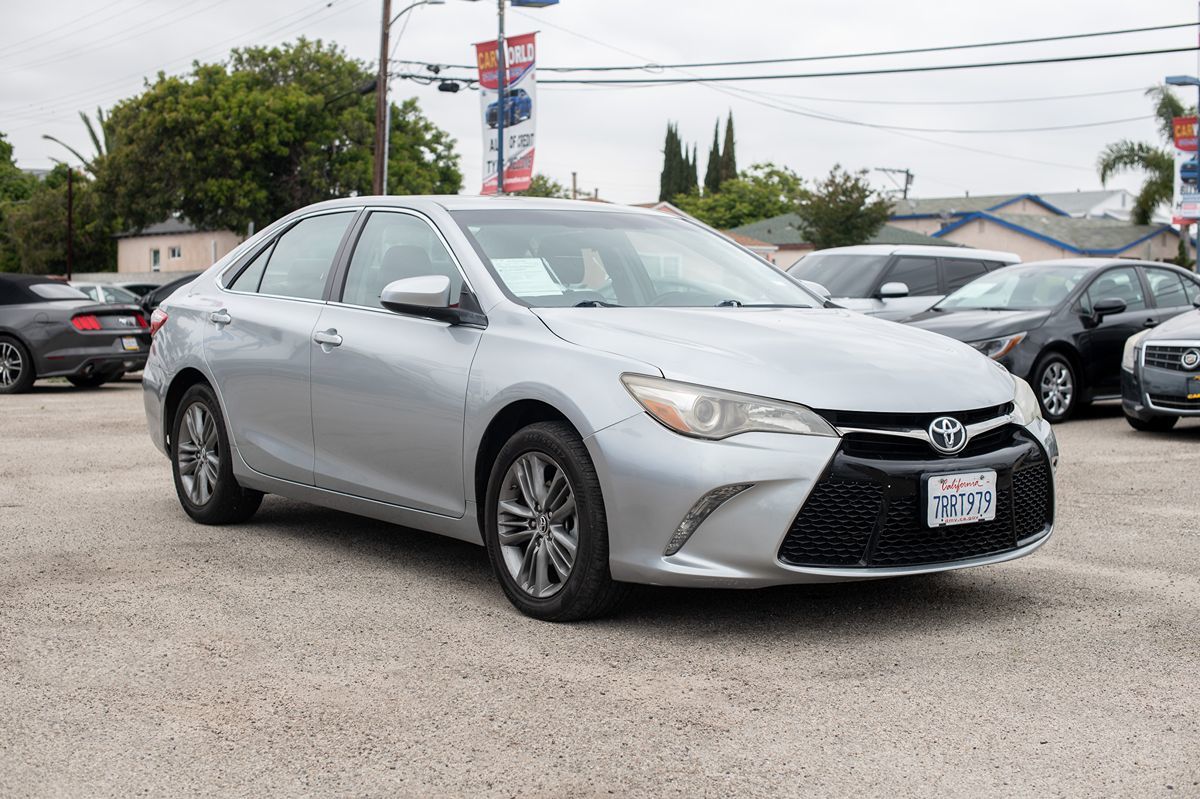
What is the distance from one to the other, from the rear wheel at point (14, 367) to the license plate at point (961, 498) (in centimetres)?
1428

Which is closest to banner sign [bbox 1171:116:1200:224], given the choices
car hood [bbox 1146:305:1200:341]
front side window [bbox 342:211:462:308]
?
car hood [bbox 1146:305:1200:341]

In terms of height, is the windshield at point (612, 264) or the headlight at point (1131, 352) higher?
the windshield at point (612, 264)

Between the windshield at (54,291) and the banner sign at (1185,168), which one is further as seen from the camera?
the banner sign at (1185,168)

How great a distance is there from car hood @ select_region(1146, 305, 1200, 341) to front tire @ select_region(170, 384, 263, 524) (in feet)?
25.7

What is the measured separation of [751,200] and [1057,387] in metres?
80.8

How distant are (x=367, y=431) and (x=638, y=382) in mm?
1607

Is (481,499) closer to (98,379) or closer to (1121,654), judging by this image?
(1121,654)

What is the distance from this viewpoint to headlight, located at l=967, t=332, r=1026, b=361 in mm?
13039

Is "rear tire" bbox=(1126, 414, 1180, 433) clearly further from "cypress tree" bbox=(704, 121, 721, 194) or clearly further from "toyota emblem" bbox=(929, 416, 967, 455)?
"cypress tree" bbox=(704, 121, 721, 194)

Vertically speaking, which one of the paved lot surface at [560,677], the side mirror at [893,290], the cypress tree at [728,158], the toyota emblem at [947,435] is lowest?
the paved lot surface at [560,677]

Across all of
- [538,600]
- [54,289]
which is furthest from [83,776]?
[54,289]

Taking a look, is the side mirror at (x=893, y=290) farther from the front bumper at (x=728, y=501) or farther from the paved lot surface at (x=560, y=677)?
the front bumper at (x=728, y=501)

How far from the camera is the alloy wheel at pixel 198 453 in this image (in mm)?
7172

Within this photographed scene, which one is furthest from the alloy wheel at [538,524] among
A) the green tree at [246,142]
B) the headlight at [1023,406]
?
the green tree at [246,142]
